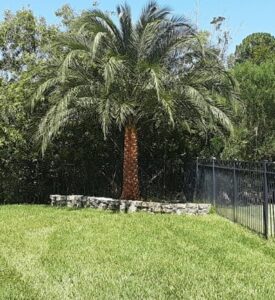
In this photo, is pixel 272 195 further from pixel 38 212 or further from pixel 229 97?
pixel 38 212

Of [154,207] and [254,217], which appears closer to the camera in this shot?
[254,217]

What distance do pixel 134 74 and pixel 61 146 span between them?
4585mm

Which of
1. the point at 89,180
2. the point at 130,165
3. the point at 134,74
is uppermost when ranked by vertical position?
the point at 134,74

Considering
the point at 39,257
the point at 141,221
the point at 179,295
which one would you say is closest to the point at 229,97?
the point at 141,221

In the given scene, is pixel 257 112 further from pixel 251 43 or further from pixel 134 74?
pixel 251 43

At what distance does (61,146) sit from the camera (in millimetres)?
17953

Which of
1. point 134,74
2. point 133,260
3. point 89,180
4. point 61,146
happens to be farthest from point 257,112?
point 133,260

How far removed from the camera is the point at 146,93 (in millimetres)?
14562

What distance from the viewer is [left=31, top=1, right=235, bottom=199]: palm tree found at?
47.2 ft

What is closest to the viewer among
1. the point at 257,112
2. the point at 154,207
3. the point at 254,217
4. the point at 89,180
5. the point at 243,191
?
the point at 254,217

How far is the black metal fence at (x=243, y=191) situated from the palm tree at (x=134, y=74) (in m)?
1.71

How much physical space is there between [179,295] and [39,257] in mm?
3024

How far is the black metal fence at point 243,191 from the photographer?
1016 cm

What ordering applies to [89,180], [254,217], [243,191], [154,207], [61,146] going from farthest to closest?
[89,180] → [61,146] → [154,207] → [243,191] → [254,217]
